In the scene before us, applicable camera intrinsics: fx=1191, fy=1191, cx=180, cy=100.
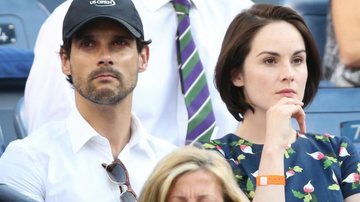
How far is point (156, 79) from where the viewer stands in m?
4.60

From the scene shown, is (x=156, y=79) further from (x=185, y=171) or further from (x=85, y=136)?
(x=185, y=171)

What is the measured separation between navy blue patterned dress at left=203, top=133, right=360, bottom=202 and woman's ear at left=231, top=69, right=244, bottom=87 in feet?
0.56

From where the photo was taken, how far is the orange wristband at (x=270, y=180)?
3355 millimetres

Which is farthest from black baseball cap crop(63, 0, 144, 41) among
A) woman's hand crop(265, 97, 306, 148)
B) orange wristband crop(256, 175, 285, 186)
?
orange wristband crop(256, 175, 285, 186)

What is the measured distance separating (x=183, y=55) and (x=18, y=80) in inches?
40.2

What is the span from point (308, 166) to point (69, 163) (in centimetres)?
72

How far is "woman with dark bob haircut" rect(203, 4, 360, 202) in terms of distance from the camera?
136 inches

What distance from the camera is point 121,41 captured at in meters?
3.79

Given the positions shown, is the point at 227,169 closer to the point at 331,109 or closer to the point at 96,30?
the point at 96,30

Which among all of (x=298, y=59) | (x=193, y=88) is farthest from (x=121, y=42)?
(x=193, y=88)

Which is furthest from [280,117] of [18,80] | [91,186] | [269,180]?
[18,80]

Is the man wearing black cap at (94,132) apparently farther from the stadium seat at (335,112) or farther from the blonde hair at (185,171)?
the stadium seat at (335,112)

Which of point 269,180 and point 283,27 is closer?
point 269,180

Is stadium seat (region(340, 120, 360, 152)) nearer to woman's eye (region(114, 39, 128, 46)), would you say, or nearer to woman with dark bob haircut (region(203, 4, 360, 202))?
woman with dark bob haircut (region(203, 4, 360, 202))
